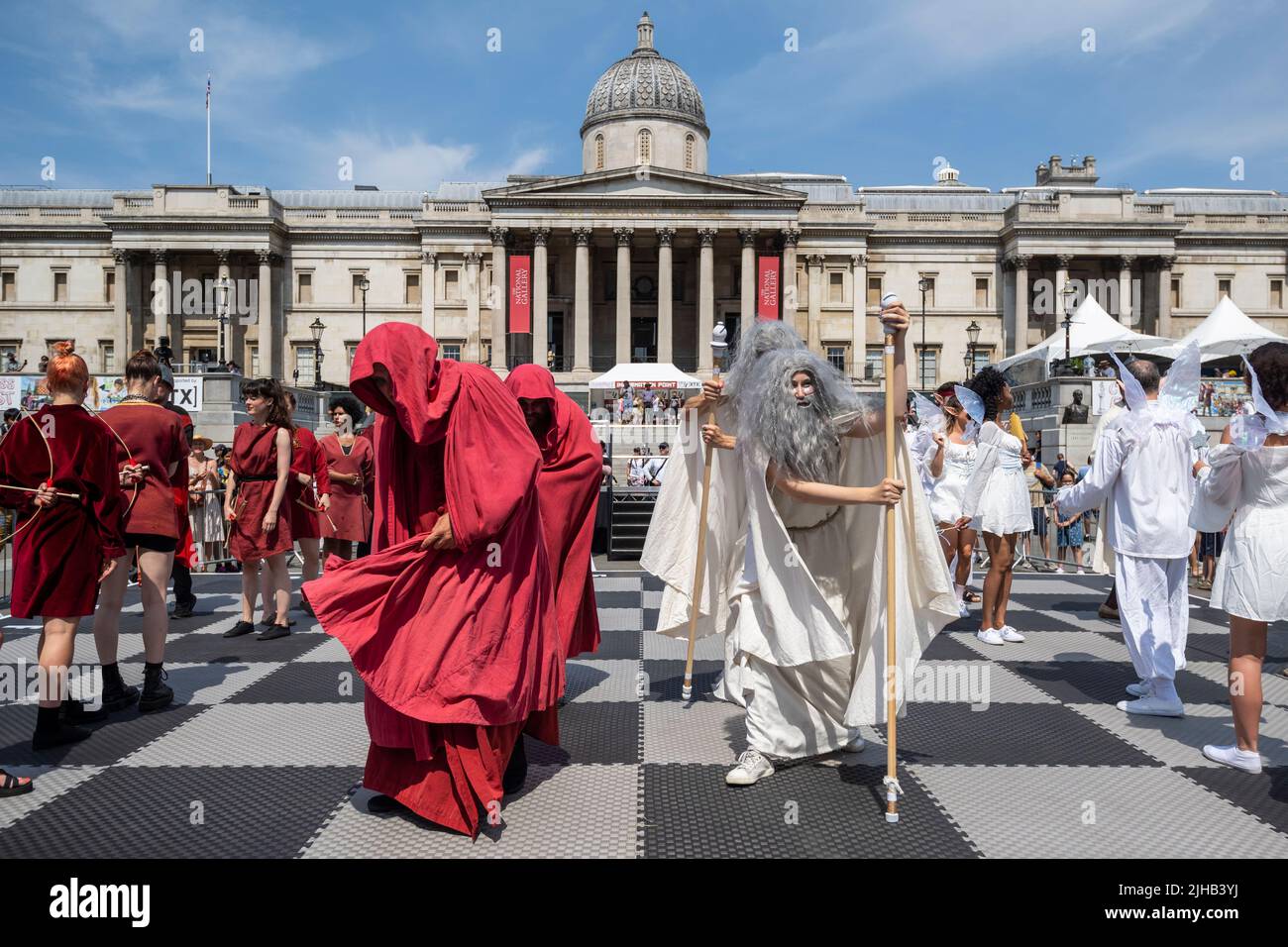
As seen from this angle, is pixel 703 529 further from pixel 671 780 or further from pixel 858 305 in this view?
pixel 858 305

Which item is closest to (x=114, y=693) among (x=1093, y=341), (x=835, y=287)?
(x=1093, y=341)

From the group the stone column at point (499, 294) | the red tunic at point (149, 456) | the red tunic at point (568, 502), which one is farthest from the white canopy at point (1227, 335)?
the stone column at point (499, 294)

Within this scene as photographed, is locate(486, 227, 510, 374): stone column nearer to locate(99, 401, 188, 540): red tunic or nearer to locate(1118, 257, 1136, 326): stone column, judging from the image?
locate(1118, 257, 1136, 326): stone column

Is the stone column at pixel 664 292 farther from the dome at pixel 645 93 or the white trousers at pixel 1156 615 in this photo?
the white trousers at pixel 1156 615

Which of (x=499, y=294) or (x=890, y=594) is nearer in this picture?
(x=890, y=594)

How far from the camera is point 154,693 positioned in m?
5.18

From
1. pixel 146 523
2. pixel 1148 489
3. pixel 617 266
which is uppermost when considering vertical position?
pixel 617 266

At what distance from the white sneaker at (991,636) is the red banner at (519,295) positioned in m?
43.8

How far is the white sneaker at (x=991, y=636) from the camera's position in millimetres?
7215

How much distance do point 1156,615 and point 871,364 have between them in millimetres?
50307

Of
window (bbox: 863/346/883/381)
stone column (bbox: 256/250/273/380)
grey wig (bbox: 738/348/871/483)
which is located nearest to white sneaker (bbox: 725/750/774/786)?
grey wig (bbox: 738/348/871/483)
